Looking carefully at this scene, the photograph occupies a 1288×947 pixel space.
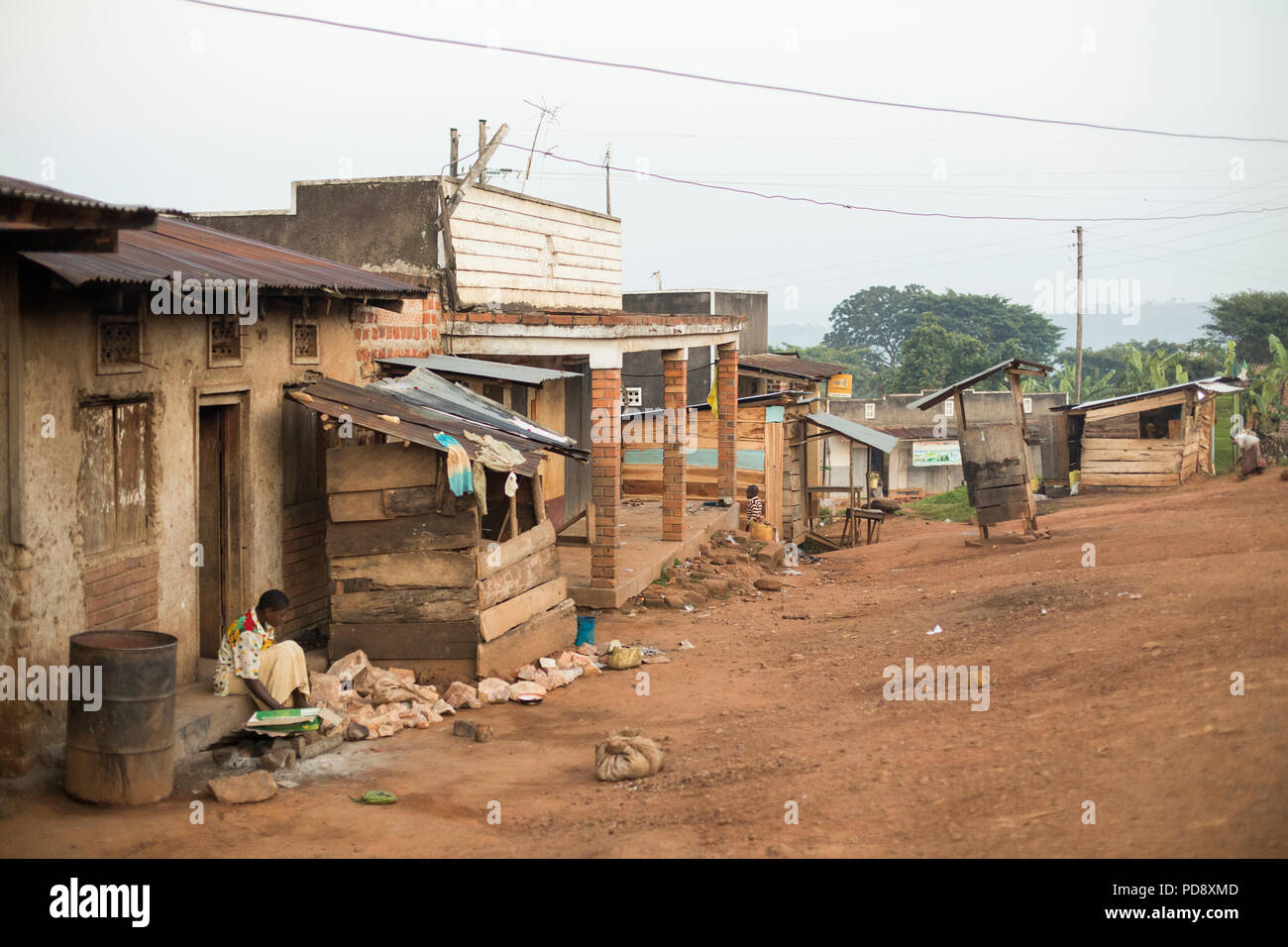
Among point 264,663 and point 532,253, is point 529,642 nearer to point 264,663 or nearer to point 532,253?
point 264,663

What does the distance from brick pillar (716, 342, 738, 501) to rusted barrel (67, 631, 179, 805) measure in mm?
13230

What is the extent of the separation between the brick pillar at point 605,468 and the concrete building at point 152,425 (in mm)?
2695

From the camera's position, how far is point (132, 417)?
7559 mm

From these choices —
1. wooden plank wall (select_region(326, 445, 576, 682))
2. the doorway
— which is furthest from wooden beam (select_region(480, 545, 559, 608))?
the doorway

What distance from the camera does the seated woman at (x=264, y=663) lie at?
7.39m

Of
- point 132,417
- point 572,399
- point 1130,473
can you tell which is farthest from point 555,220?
point 1130,473

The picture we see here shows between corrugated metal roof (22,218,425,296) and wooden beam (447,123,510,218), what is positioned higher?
wooden beam (447,123,510,218)

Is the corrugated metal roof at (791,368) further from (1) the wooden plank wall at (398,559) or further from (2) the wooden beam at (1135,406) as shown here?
(1) the wooden plank wall at (398,559)

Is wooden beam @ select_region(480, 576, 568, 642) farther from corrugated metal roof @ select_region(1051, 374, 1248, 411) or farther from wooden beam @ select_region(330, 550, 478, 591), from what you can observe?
corrugated metal roof @ select_region(1051, 374, 1248, 411)

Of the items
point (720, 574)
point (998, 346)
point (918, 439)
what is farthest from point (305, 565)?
point (998, 346)

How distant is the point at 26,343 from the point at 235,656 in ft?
7.96

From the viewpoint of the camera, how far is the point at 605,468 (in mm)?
12727

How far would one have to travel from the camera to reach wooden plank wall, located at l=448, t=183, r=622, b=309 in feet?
43.0

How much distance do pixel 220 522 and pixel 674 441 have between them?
7386 mm
